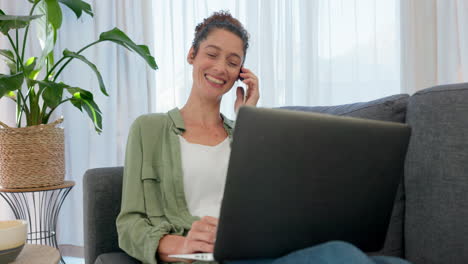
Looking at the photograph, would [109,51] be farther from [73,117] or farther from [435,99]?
[435,99]

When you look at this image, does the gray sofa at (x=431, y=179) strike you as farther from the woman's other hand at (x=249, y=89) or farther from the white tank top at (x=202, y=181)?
the woman's other hand at (x=249, y=89)

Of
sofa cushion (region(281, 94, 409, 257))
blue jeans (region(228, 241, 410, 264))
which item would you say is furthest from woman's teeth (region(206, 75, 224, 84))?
blue jeans (region(228, 241, 410, 264))

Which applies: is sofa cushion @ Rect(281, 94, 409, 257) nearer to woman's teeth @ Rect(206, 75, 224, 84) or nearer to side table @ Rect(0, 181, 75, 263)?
woman's teeth @ Rect(206, 75, 224, 84)

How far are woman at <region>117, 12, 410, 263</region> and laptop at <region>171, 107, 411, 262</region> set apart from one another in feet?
0.77

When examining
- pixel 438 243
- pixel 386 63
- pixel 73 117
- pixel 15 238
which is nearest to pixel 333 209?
pixel 438 243

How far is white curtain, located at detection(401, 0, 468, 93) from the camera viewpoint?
85.8 inches

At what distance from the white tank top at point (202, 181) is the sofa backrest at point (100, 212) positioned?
0.84 feet

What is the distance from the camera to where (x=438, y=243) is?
1056 millimetres

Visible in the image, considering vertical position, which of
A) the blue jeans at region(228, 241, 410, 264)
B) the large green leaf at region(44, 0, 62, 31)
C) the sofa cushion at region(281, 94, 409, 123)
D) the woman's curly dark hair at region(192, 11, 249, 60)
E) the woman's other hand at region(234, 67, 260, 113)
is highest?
the large green leaf at region(44, 0, 62, 31)

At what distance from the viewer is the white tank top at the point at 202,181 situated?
1.27 metres

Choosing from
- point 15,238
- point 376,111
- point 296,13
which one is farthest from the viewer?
point 296,13

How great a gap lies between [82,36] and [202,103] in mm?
1884

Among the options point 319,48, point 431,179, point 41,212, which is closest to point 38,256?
point 431,179

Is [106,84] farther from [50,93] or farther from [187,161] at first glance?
[187,161]
